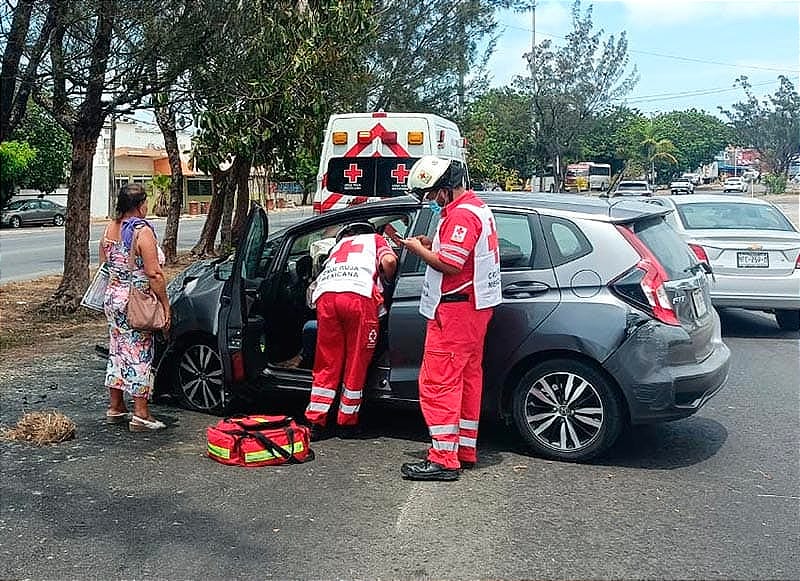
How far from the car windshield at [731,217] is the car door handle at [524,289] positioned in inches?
225

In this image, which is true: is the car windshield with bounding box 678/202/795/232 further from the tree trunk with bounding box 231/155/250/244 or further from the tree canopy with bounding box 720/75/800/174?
the tree canopy with bounding box 720/75/800/174

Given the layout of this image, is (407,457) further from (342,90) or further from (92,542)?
(342,90)

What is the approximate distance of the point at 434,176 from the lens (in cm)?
552

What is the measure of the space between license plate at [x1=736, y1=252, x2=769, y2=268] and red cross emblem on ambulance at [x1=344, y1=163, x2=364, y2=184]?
452 centimetres

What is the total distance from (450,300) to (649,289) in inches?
47.8

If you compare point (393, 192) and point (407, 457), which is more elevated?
point (393, 192)

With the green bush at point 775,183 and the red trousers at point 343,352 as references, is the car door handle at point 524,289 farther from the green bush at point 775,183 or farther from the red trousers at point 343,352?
the green bush at point 775,183

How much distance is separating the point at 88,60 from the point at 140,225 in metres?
2.77

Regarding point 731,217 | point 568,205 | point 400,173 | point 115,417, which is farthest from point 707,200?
point 115,417

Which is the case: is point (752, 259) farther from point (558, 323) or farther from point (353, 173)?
point (558, 323)

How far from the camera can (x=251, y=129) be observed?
9.66 metres

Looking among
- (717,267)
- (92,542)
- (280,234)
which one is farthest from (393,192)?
(92,542)

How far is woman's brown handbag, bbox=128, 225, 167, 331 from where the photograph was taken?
20.8ft

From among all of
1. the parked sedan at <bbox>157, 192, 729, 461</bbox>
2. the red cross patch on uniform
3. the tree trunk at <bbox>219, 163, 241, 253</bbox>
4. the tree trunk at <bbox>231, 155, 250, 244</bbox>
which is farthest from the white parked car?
the red cross patch on uniform
